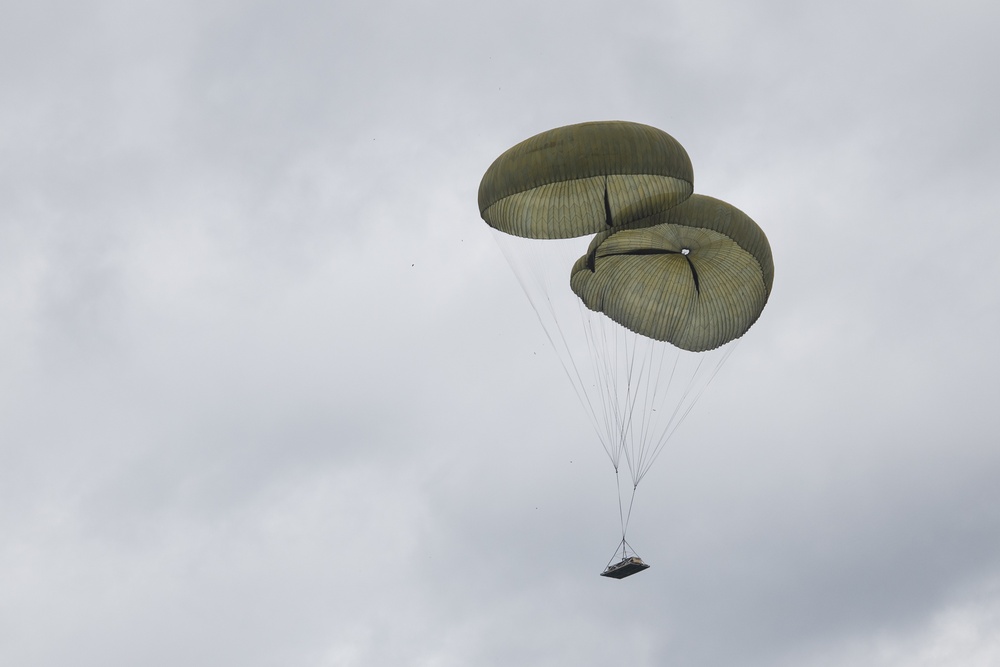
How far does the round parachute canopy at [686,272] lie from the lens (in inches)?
1604

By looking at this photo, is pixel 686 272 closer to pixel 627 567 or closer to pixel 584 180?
pixel 584 180

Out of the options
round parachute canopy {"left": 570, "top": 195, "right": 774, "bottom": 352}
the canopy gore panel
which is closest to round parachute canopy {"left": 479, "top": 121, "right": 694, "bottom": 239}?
round parachute canopy {"left": 570, "top": 195, "right": 774, "bottom": 352}

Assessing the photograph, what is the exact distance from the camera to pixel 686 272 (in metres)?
40.9

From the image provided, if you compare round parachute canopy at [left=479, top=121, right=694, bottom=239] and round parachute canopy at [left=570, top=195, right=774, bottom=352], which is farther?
round parachute canopy at [left=570, top=195, right=774, bottom=352]

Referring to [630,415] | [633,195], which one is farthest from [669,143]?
[630,415]

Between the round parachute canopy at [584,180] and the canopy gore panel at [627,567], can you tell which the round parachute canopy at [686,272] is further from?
the canopy gore panel at [627,567]

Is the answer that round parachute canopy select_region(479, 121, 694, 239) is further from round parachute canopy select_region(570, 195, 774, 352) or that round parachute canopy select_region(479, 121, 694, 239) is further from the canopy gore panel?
the canopy gore panel

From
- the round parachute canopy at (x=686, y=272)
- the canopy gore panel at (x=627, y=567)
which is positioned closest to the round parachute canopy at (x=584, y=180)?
the round parachute canopy at (x=686, y=272)

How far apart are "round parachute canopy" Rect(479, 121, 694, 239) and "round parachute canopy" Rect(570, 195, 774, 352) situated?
1.09 meters

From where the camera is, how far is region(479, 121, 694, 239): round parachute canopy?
37.9m

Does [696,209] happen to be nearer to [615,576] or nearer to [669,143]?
[669,143]

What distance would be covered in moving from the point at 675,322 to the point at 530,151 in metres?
6.28

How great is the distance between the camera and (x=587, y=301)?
4250cm

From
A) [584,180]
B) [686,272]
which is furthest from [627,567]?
[584,180]
